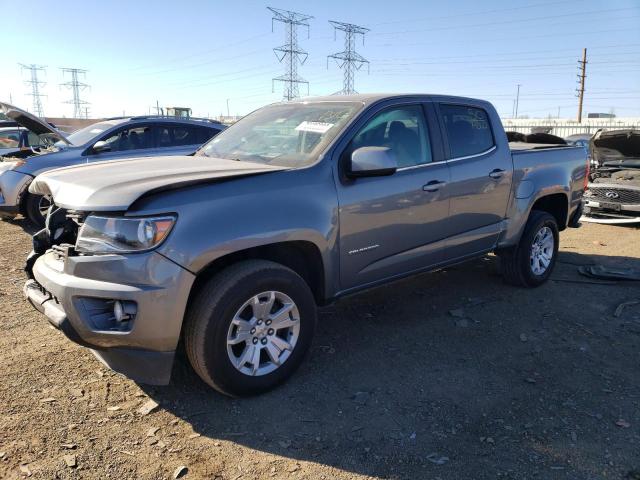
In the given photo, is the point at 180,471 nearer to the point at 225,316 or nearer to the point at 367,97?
the point at 225,316

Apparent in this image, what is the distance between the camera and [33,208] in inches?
316

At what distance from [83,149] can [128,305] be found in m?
6.11

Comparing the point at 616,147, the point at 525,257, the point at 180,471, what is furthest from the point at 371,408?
the point at 616,147

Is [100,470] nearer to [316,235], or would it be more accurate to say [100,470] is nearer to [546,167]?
[316,235]

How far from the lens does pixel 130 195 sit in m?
2.76

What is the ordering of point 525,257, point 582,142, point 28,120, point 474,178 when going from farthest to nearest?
point 582,142 < point 28,120 < point 525,257 < point 474,178

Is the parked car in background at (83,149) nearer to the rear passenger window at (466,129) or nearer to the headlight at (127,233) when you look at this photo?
the rear passenger window at (466,129)

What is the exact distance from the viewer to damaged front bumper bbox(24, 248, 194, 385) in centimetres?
271

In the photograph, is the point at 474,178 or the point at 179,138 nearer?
the point at 474,178

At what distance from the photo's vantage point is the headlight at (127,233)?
8.96ft

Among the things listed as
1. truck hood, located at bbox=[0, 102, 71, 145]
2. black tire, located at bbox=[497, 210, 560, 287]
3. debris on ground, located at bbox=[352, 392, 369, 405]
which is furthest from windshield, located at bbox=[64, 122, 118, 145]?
debris on ground, located at bbox=[352, 392, 369, 405]

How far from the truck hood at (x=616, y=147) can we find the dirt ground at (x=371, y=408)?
6.41 meters

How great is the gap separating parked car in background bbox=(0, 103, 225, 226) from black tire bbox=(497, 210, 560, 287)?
16.3 feet

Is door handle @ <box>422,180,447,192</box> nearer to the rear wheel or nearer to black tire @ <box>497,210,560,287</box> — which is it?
black tire @ <box>497,210,560,287</box>
